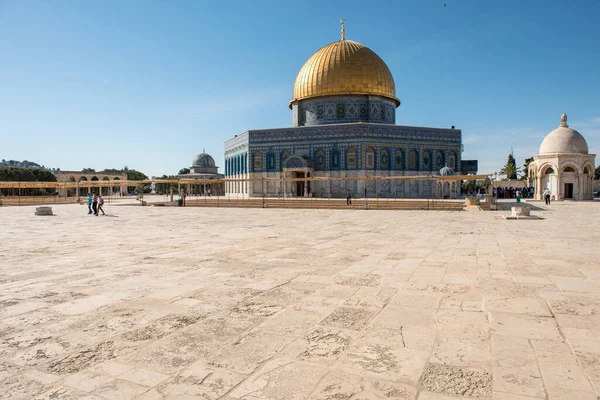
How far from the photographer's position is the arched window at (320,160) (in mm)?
36956

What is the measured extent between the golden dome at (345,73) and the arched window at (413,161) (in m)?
6.34

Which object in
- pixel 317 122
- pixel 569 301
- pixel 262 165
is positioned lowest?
pixel 569 301

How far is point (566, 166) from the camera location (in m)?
36.6

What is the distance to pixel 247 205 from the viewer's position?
Answer: 2897 cm

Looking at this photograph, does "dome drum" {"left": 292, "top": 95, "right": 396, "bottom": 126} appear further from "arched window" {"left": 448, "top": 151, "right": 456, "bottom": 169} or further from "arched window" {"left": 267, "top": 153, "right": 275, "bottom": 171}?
"arched window" {"left": 448, "top": 151, "right": 456, "bottom": 169}

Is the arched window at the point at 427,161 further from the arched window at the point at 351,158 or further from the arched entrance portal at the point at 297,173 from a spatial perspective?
the arched entrance portal at the point at 297,173

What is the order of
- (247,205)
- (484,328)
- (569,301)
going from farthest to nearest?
1. (247,205)
2. (569,301)
3. (484,328)

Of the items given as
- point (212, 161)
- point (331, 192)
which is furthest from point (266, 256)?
point (212, 161)

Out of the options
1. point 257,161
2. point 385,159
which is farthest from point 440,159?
point 257,161

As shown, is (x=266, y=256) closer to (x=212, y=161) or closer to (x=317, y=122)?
(x=317, y=122)

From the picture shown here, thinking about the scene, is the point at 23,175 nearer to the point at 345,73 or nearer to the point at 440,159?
the point at 345,73

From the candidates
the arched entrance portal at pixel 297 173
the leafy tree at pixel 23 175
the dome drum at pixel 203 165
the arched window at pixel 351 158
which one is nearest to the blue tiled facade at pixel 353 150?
the arched window at pixel 351 158

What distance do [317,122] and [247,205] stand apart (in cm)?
1385

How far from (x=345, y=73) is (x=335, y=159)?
8.10 meters
